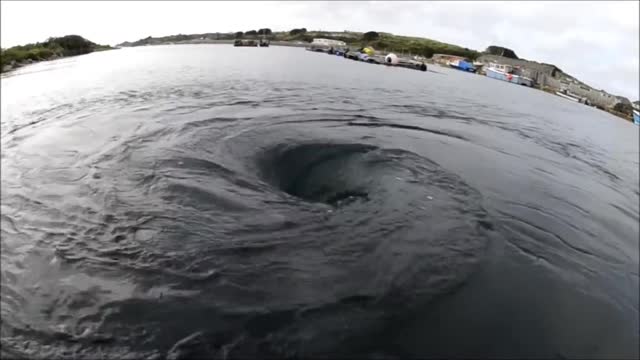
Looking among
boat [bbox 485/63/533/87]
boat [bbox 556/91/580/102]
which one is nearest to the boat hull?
boat [bbox 485/63/533/87]

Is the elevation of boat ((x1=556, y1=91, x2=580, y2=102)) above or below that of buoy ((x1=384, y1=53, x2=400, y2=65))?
below

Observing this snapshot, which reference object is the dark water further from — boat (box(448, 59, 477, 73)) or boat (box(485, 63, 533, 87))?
boat (box(448, 59, 477, 73))

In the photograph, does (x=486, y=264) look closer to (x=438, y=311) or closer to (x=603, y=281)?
(x=438, y=311)

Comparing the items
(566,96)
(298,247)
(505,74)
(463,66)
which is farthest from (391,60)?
(298,247)

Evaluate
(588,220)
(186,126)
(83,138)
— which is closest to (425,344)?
(588,220)

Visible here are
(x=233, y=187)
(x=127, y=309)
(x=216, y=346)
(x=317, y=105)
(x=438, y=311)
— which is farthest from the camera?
(x=317, y=105)

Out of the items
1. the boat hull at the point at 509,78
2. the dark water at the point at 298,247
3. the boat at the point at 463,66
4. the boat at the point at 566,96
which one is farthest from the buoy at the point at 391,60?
the dark water at the point at 298,247
